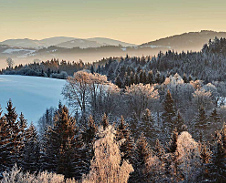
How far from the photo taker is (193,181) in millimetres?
29688

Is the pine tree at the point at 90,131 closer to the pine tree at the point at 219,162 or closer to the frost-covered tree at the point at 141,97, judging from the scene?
the pine tree at the point at 219,162

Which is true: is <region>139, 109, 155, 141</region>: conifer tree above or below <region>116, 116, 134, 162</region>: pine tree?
below

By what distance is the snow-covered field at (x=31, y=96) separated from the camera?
274 feet

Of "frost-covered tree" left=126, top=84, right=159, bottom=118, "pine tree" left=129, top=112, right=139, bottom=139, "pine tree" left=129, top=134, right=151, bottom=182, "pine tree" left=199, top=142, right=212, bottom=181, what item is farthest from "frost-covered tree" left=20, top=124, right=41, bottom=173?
"frost-covered tree" left=126, top=84, right=159, bottom=118

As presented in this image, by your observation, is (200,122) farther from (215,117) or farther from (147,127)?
(147,127)

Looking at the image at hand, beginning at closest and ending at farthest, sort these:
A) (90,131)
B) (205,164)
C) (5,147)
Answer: (205,164) < (5,147) < (90,131)

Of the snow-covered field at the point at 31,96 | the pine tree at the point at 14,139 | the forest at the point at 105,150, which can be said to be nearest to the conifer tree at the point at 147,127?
the forest at the point at 105,150

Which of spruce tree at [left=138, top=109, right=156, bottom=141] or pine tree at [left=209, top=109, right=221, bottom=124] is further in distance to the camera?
pine tree at [left=209, top=109, right=221, bottom=124]

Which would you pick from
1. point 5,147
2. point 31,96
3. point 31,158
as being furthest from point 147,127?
point 31,96

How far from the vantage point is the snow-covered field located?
83.4 m

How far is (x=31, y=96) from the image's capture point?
314 ft

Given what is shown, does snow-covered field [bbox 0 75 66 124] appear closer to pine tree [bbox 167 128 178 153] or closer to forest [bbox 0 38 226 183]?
forest [bbox 0 38 226 183]

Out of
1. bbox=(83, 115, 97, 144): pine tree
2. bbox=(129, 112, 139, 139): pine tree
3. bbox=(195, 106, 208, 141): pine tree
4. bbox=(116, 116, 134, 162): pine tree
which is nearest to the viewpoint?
bbox=(116, 116, 134, 162): pine tree

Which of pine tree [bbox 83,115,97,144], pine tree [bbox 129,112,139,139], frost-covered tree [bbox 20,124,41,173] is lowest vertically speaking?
pine tree [bbox 129,112,139,139]
